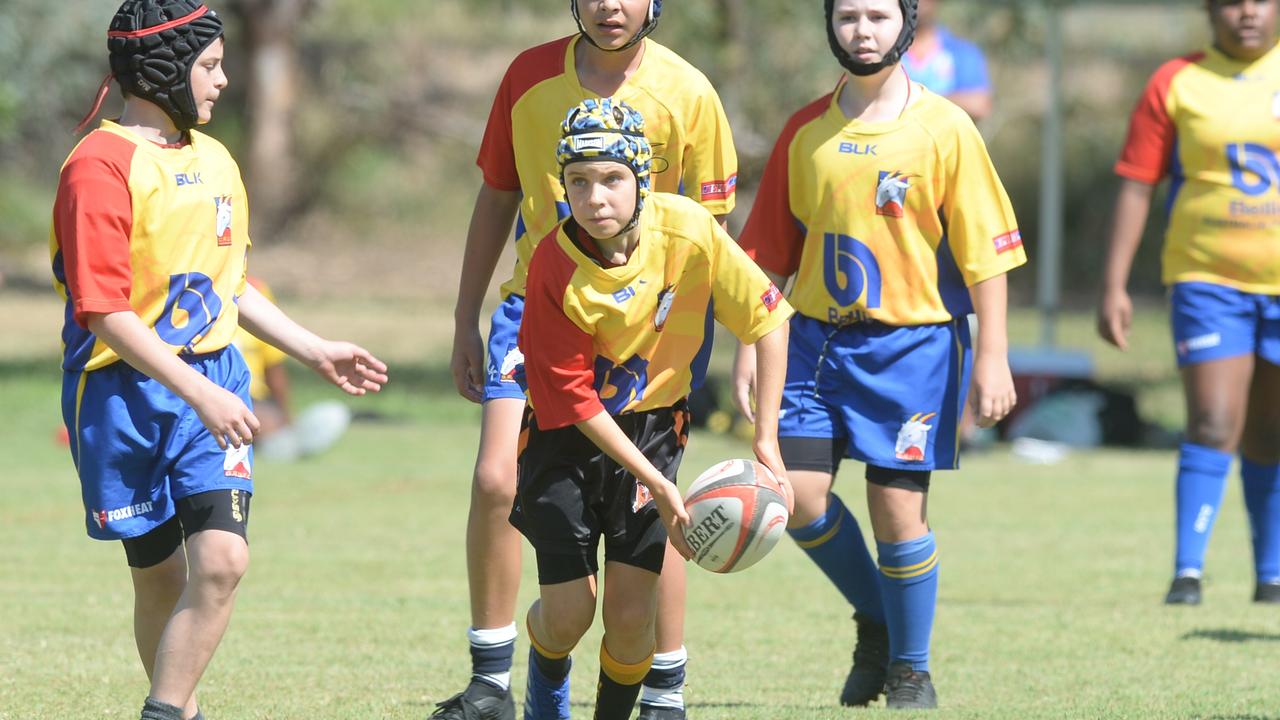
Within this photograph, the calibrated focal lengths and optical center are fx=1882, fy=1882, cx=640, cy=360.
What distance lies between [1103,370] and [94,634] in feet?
46.3

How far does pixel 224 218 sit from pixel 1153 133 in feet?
13.3

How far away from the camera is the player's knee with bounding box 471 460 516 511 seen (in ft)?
16.5

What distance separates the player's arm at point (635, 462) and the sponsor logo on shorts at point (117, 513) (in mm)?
1069

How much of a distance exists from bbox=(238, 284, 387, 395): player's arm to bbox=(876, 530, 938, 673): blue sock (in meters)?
1.62

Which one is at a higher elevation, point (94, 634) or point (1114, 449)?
point (94, 634)

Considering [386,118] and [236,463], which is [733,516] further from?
[386,118]

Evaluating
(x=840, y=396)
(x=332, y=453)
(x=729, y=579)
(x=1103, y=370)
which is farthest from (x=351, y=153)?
(x=840, y=396)

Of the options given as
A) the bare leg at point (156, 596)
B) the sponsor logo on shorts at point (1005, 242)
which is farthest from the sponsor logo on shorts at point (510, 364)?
the sponsor logo on shorts at point (1005, 242)

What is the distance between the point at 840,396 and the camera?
5.48 metres

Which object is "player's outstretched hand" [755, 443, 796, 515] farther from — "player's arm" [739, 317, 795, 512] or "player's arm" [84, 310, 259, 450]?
"player's arm" [84, 310, 259, 450]

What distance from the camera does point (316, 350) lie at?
467 cm

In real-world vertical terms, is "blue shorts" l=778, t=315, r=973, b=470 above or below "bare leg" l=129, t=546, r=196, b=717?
above

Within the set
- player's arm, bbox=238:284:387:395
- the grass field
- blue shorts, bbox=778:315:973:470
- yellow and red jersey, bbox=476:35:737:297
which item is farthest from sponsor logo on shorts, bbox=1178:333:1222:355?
player's arm, bbox=238:284:387:395

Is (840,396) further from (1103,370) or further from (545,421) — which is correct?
(1103,370)
